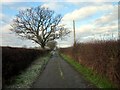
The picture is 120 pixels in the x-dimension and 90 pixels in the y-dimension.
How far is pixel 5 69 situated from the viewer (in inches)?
551

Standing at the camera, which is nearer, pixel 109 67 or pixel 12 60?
pixel 109 67

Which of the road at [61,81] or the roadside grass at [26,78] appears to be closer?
the road at [61,81]

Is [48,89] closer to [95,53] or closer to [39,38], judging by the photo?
[95,53]

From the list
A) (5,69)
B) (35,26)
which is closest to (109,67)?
(5,69)

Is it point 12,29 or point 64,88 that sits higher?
point 12,29

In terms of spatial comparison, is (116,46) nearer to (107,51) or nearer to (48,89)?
(107,51)

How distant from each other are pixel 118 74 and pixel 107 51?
2339 mm

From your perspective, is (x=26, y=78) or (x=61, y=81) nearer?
(x=61, y=81)

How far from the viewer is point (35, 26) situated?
66.9m

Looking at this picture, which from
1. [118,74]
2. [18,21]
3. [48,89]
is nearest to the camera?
[118,74]

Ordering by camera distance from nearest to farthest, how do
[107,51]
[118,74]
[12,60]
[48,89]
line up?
[118,74] → [48,89] → [107,51] → [12,60]

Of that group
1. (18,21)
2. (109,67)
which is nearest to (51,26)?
(18,21)

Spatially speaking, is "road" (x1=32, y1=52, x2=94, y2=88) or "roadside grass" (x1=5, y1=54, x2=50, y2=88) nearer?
"road" (x1=32, y1=52, x2=94, y2=88)

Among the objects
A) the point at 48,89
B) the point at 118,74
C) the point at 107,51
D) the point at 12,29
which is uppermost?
the point at 12,29
